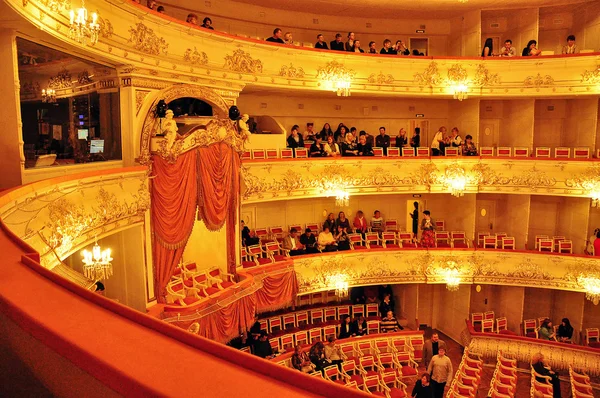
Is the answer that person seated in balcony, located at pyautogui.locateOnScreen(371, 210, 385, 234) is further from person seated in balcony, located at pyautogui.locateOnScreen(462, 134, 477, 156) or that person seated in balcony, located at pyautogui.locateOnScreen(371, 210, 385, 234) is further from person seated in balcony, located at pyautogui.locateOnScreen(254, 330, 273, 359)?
person seated in balcony, located at pyautogui.locateOnScreen(254, 330, 273, 359)

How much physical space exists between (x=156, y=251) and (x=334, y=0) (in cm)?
1211

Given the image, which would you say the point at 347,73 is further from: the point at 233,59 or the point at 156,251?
the point at 156,251

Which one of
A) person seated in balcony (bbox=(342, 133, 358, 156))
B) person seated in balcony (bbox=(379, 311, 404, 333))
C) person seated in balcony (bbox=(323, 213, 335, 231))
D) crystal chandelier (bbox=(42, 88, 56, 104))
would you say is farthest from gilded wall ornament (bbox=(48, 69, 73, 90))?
person seated in balcony (bbox=(379, 311, 404, 333))

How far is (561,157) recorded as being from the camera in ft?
58.5

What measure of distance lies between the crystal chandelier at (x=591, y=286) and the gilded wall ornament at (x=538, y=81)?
726 centimetres

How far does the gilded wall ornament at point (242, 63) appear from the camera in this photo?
13.8 metres

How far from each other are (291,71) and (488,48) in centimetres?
830

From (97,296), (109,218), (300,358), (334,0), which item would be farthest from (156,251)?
(334,0)

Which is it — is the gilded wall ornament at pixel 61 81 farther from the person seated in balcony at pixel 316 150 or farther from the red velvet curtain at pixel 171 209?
the person seated in balcony at pixel 316 150

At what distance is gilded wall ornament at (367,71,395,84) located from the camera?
17656 millimetres

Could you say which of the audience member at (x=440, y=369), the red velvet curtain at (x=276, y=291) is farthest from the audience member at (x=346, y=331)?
the audience member at (x=440, y=369)

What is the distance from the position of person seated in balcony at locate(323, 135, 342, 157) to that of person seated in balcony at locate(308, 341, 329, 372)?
6.75 m

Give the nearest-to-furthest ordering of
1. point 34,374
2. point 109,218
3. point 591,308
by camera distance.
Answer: point 34,374 → point 109,218 → point 591,308

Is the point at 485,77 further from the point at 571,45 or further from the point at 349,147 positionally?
the point at 349,147
